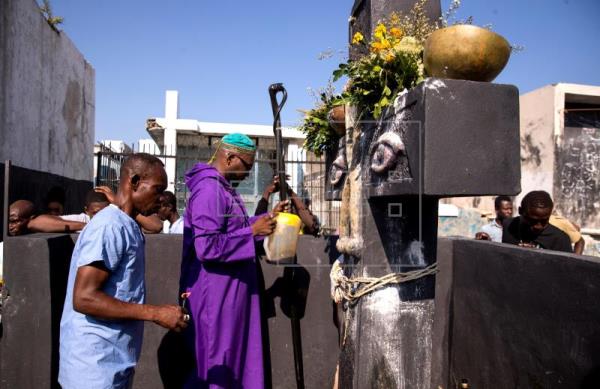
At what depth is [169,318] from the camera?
6.70 ft

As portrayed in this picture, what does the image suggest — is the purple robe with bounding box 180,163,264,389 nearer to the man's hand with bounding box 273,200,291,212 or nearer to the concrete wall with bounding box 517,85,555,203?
the man's hand with bounding box 273,200,291,212

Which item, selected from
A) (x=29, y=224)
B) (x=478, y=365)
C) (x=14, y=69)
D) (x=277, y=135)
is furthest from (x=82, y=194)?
(x=478, y=365)

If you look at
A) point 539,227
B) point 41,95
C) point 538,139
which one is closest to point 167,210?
point 539,227

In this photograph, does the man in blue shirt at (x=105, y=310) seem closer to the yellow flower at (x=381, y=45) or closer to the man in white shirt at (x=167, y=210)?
the yellow flower at (x=381, y=45)

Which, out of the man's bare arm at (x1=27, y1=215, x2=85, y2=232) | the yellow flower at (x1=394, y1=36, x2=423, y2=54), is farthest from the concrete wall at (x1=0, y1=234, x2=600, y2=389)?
the yellow flower at (x1=394, y1=36, x2=423, y2=54)

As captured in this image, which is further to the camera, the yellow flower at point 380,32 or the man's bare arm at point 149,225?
the man's bare arm at point 149,225

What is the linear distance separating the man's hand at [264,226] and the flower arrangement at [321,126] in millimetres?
970

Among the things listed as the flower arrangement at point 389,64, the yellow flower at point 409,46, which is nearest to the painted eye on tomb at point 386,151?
the flower arrangement at point 389,64

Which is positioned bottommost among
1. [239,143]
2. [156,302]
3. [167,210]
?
[156,302]

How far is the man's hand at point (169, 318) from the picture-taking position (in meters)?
2.03

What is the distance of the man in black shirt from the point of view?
12.3ft

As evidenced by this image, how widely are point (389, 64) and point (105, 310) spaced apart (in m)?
1.99

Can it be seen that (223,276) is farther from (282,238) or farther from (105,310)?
(105,310)

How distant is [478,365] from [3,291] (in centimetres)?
339
